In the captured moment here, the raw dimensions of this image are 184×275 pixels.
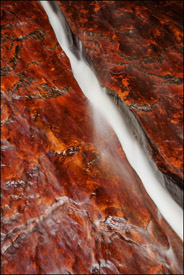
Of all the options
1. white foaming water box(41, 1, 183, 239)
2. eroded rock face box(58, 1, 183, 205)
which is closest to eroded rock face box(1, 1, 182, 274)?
white foaming water box(41, 1, 183, 239)

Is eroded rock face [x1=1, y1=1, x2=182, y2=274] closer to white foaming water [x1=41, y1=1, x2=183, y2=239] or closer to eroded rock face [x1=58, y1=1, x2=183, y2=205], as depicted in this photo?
Answer: white foaming water [x1=41, y1=1, x2=183, y2=239]

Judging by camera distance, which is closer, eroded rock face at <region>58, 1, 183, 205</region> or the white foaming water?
the white foaming water

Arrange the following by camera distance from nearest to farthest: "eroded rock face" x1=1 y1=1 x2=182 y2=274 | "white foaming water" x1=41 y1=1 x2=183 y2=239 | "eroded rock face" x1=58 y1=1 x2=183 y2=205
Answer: "eroded rock face" x1=1 y1=1 x2=182 y2=274 < "white foaming water" x1=41 y1=1 x2=183 y2=239 < "eroded rock face" x1=58 y1=1 x2=183 y2=205

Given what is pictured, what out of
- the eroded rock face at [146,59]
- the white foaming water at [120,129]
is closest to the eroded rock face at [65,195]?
the white foaming water at [120,129]

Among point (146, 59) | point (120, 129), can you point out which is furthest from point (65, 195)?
point (146, 59)

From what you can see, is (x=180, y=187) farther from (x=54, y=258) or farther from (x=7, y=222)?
(x=7, y=222)

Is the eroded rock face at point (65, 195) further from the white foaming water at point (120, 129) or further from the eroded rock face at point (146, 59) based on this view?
the eroded rock face at point (146, 59)
